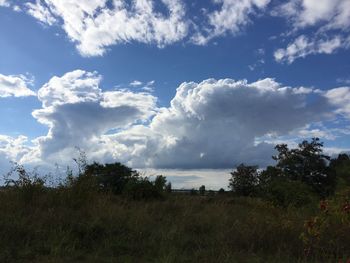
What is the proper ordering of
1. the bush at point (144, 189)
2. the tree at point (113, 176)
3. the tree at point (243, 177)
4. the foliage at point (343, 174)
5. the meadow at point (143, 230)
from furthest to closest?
the tree at point (243, 177)
the foliage at point (343, 174)
the bush at point (144, 189)
the tree at point (113, 176)
the meadow at point (143, 230)

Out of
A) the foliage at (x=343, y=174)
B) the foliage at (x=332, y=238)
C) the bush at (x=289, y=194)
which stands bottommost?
the foliage at (x=332, y=238)

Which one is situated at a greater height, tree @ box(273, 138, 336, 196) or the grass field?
tree @ box(273, 138, 336, 196)

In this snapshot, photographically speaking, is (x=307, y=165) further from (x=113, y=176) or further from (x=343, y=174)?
(x=113, y=176)

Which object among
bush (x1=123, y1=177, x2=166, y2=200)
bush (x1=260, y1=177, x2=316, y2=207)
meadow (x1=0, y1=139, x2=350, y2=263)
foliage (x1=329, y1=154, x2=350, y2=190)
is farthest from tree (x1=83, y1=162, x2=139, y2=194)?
foliage (x1=329, y1=154, x2=350, y2=190)

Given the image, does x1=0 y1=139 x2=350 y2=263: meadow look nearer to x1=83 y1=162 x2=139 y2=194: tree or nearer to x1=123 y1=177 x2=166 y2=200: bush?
x1=83 y1=162 x2=139 y2=194: tree

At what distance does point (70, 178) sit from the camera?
39.1ft

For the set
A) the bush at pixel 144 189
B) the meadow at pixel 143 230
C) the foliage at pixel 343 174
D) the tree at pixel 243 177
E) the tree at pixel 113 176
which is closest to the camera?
the meadow at pixel 143 230

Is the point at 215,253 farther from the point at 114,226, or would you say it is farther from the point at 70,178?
the point at 70,178

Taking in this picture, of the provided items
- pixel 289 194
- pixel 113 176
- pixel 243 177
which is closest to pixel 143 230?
pixel 289 194

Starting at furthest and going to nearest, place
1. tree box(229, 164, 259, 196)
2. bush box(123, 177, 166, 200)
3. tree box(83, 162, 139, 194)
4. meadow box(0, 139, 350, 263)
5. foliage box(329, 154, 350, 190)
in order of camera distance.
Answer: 1. tree box(229, 164, 259, 196)
2. foliage box(329, 154, 350, 190)
3. bush box(123, 177, 166, 200)
4. tree box(83, 162, 139, 194)
5. meadow box(0, 139, 350, 263)

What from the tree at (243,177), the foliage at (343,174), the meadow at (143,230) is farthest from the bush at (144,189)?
the tree at (243,177)

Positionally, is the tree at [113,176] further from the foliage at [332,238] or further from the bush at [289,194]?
the foliage at [332,238]

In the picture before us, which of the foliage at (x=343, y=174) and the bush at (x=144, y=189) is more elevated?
the foliage at (x=343, y=174)

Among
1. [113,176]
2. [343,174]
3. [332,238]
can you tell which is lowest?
[332,238]
